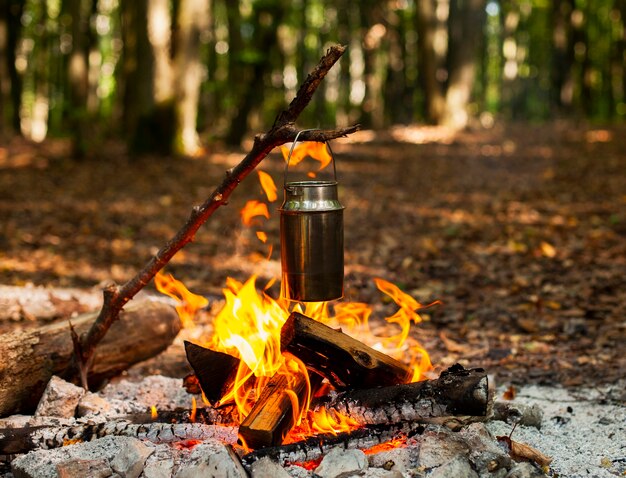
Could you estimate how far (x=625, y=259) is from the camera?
746cm

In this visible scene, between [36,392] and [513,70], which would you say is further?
[513,70]

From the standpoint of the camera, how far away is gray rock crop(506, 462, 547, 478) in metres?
3.21

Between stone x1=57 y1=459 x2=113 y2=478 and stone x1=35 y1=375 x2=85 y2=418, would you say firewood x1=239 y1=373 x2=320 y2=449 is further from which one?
stone x1=35 y1=375 x2=85 y2=418

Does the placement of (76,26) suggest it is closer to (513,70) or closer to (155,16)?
(155,16)

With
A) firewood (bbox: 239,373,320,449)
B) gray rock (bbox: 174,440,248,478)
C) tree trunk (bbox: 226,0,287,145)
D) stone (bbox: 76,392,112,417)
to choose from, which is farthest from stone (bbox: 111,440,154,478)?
tree trunk (bbox: 226,0,287,145)

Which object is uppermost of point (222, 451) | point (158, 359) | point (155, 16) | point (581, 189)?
point (155, 16)

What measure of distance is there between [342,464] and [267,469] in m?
0.37

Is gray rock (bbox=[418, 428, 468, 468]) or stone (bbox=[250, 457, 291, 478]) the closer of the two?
stone (bbox=[250, 457, 291, 478])

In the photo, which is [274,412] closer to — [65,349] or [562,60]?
[65,349]

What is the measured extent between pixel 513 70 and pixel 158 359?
112 ft

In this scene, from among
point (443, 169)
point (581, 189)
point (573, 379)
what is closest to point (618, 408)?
point (573, 379)

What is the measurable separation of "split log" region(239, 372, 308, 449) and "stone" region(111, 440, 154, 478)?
1.58 feet

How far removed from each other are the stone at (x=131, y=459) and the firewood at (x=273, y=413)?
48 centimetres

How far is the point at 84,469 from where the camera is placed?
3.21 meters
